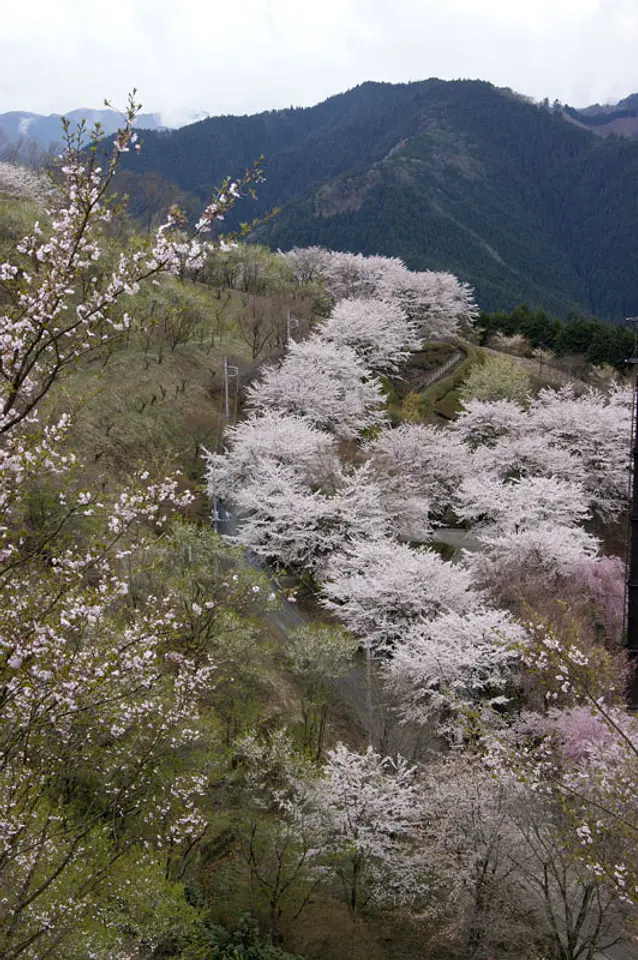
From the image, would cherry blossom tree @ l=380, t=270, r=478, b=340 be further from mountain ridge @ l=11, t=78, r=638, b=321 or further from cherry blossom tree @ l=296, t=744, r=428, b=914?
cherry blossom tree @ l=296, t=744, r=428, b=914

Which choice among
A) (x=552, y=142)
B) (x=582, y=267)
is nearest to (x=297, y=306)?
(x=582, y=267)

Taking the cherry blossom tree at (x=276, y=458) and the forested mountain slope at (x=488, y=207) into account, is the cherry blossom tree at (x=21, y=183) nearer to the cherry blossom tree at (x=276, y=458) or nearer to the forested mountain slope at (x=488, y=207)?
the cherry blossom tree at (x=276, y=458)

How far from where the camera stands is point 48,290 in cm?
490

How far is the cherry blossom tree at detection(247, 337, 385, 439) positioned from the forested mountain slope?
84475 millimetres

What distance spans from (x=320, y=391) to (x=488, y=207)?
14977 centimetres

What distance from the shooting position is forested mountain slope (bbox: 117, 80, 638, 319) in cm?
13388

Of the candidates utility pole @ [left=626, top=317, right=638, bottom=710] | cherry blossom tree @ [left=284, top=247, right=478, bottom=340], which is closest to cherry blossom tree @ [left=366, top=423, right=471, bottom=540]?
utility pole @ [left=626, top=317, right=638, bottom=710]

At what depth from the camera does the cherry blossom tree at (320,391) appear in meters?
36.7

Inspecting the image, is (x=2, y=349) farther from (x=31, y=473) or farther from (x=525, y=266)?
(x=525, y=266)

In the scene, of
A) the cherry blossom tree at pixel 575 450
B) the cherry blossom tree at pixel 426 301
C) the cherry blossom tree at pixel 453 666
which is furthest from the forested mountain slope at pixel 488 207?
the cherry blossom tree at pixel 453 666

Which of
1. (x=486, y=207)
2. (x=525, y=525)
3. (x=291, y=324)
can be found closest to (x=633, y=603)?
(x=525, y=525)

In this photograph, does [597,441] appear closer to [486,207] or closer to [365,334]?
[365,334]

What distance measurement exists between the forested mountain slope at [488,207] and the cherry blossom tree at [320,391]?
84.5 meters

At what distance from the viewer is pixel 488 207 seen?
16875 centimetres
